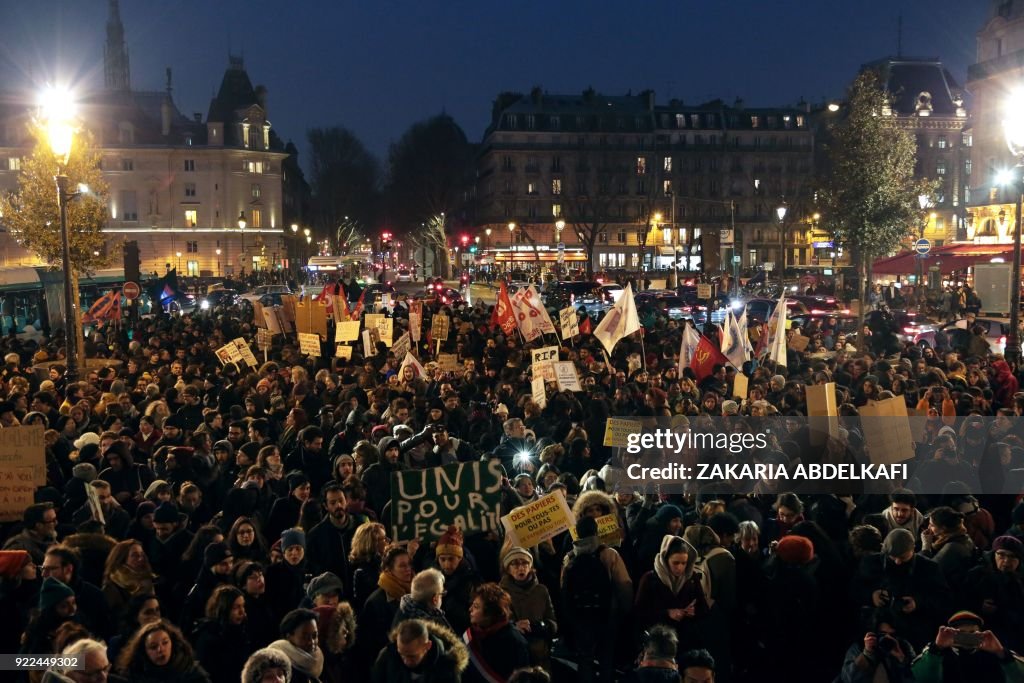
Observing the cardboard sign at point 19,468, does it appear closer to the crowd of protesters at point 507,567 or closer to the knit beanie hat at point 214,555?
the crowd of protesters at point 507,567

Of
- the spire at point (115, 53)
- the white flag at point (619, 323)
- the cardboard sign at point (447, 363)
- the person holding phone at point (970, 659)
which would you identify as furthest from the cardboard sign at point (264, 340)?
the spire at point (115, 53)

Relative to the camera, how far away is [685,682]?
5.11 m

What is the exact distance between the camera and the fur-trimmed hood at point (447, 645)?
204 inches

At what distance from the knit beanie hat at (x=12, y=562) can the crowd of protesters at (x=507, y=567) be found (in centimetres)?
2

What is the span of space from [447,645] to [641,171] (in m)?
93.0

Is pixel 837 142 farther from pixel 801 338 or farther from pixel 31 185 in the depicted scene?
pixel 31 185

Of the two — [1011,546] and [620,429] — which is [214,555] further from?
[1011,546]

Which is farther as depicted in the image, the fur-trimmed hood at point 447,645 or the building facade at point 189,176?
the building facade at point 189,176

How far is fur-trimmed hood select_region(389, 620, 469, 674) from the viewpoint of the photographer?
5180 millimetres

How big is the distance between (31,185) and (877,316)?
2359cm

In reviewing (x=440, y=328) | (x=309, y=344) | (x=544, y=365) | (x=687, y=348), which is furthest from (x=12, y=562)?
(x=440, y=328)

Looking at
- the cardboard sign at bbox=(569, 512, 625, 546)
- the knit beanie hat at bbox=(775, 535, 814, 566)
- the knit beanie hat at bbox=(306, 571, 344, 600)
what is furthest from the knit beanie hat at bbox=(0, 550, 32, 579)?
the knit beanie hat at bbox=(775, 535, 814, 566)

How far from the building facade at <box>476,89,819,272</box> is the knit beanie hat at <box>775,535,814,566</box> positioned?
8569cm

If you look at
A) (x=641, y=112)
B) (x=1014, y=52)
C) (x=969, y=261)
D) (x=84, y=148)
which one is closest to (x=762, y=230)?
(x=641, y=112)
